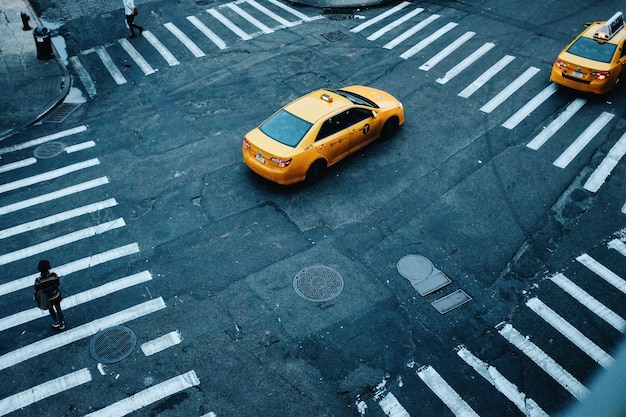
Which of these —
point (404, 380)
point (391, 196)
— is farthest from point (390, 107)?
point (404, 380)

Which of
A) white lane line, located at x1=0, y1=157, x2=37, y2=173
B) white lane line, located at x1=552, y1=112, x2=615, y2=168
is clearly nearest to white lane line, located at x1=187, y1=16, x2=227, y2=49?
white lane line, located at x1=0, y1=157, x2=37, y2=173

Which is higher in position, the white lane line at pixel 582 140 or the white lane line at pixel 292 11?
the white lane line at pixel 582 140

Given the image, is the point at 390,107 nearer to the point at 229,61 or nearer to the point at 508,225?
the point at 508,225

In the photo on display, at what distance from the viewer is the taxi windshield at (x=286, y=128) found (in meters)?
14.0

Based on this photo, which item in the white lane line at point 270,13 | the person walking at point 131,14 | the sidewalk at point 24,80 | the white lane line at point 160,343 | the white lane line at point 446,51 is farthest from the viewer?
the white lane line at point 270,13

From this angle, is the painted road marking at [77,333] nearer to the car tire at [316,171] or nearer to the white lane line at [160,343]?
the white lane line at [160,343]

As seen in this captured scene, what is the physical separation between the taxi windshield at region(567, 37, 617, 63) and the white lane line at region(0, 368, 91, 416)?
1660cm

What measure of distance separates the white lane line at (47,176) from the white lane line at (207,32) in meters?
8.60

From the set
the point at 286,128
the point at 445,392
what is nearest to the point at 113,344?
the point at 445,392

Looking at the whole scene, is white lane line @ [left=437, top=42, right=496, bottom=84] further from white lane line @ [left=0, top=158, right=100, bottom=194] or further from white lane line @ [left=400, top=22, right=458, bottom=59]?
white lane line @ [left=0, top=158, right=100, bottom=194]

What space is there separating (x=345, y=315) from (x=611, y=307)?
5.20m

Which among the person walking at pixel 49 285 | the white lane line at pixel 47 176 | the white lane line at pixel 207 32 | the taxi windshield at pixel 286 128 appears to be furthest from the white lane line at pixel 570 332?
the white lane line at pixel 207 32

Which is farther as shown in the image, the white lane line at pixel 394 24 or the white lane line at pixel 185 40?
the white lane line at pixel 394 24

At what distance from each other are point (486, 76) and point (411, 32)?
4.68m
